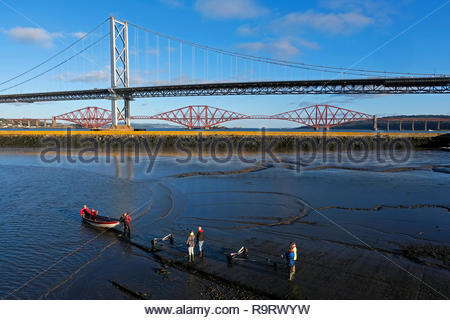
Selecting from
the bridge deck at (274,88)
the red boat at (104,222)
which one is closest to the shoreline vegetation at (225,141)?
the bridge deck at (274,88)

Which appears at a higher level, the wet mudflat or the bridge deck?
the bridge deck

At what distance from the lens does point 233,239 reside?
1127 centimetres

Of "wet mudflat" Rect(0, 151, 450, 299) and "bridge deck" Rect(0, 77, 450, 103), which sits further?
"bridge deck" Rect(0, 77, 450, 103)

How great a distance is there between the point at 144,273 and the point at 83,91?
6573 cm

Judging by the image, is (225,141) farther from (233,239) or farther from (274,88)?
(233,239)

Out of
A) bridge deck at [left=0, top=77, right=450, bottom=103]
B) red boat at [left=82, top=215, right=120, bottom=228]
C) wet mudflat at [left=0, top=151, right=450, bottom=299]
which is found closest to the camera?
wet mudflat at [left=0, top=151, right=450, bottom=299]

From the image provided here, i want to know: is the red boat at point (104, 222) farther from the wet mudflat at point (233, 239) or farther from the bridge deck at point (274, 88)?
the bridge deck at point (274, 88)

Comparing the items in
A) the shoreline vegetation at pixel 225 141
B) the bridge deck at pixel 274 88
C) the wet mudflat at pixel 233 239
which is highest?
the bridge deck at pixel 274 88

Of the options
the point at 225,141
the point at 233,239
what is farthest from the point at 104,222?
the point at 225,141

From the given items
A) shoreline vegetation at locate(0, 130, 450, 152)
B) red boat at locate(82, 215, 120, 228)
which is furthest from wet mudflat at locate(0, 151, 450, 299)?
shoreline vegetation at locate(0, 130, 450, 152)

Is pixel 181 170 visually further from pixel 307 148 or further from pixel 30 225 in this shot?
pixel 307 148

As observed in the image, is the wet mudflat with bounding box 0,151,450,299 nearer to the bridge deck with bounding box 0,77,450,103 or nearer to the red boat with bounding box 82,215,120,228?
the red boat with bounding box 82,215,120,228

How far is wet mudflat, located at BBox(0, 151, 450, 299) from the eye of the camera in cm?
795

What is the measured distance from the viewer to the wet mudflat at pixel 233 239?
795 centimetres
